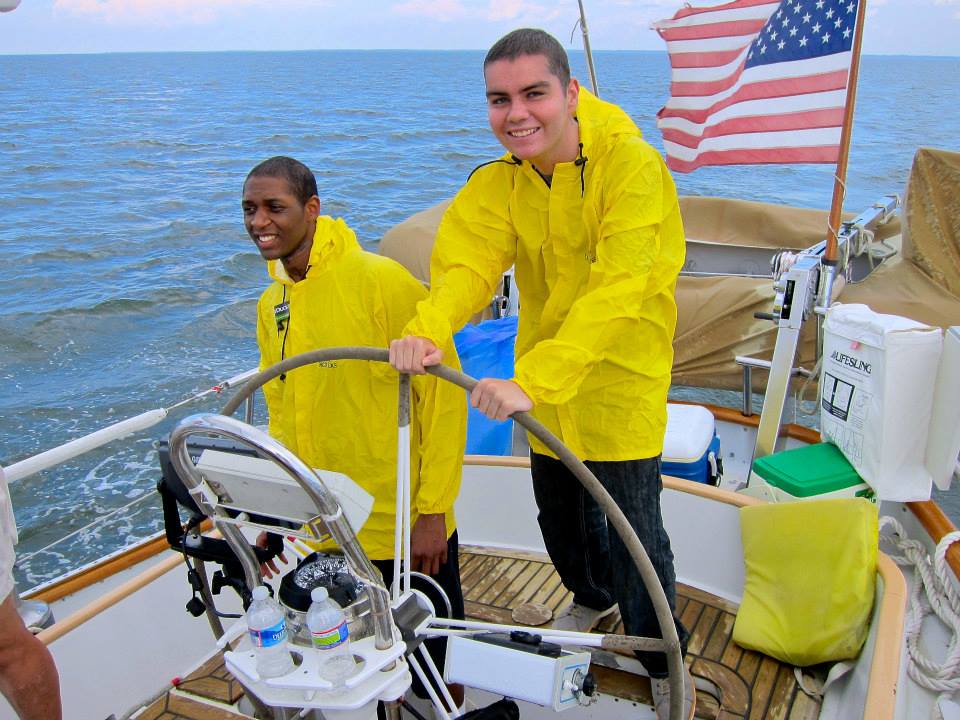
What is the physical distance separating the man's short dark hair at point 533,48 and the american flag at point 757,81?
2655mm

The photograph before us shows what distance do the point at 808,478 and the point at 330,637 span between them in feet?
7.30

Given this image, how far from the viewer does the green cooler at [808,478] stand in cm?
287

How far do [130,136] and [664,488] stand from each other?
100 feet

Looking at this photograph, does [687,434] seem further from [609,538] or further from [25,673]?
[25,673]

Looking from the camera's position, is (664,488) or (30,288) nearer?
(664,488)

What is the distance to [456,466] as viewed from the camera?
1.86 meters

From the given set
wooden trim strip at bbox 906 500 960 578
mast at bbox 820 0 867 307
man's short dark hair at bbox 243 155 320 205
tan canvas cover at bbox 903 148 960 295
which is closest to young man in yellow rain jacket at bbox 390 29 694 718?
man's short dark hair at bbox 243 155 320 205

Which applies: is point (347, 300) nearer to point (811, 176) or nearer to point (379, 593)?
point (379, 593)

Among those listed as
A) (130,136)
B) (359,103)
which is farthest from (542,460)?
(359,103)

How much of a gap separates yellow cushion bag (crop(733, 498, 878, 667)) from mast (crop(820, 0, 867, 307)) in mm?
1264

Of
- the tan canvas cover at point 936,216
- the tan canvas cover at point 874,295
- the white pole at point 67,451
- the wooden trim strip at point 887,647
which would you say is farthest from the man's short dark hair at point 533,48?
the tan canvas cover at point 936,216

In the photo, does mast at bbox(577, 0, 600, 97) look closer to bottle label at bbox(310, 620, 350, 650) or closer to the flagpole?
the flagpole

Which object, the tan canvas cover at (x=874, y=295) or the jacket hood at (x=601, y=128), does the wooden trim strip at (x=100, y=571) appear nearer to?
the jacket hood at (x=601, y=128)

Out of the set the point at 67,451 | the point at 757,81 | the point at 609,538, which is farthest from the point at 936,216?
the point at 67,451
